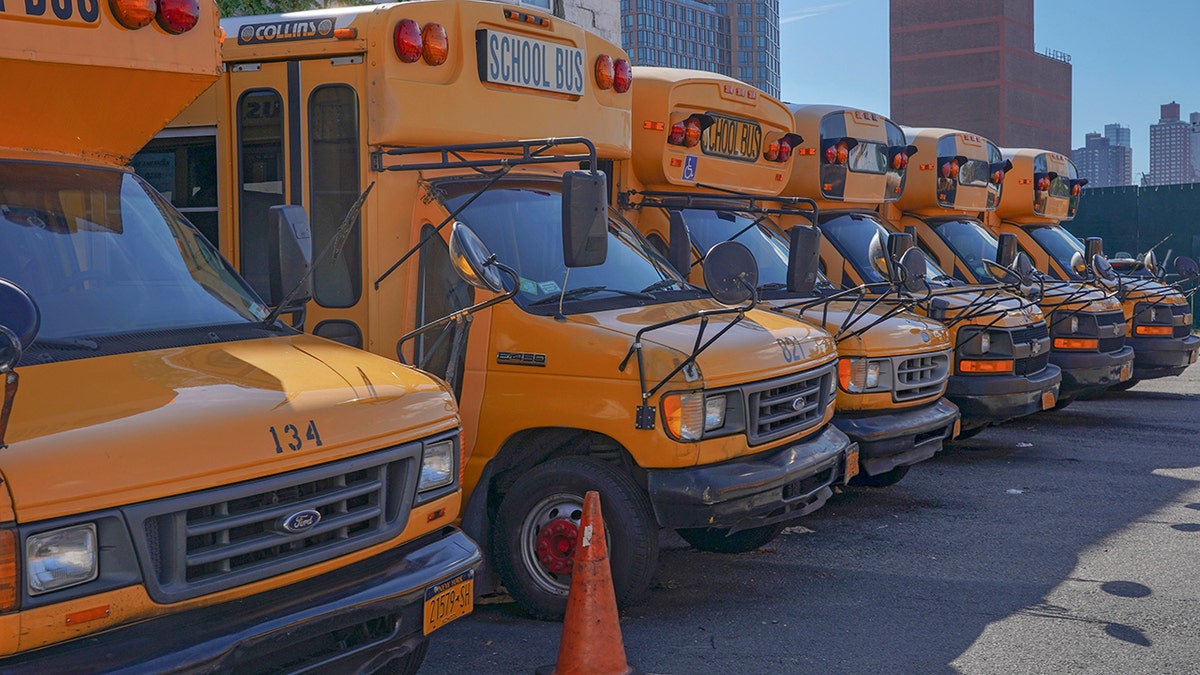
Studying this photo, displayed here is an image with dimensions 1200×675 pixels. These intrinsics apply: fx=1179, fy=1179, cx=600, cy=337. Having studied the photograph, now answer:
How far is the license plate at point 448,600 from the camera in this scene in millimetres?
3947

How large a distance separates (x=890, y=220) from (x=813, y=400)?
6651mm

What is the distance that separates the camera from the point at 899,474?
27.4 ft

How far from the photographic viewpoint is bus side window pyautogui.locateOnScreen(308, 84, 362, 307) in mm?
5941

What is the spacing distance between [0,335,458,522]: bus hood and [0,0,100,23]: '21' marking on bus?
1.31 m

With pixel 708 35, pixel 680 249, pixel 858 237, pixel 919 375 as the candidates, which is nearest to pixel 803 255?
pixel 680 249

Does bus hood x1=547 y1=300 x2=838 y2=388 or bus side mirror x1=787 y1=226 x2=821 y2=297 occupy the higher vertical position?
bus side mirror x1=787 y1=226 x2=821 y2=297

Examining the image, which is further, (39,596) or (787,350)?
(787,350)

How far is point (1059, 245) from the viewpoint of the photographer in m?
14.4

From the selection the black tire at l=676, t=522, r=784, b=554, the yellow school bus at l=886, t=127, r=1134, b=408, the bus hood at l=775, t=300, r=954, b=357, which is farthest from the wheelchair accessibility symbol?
the yellow school bus at l=886, t=127, r=1134, b=408

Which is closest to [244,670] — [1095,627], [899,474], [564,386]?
[564,386]

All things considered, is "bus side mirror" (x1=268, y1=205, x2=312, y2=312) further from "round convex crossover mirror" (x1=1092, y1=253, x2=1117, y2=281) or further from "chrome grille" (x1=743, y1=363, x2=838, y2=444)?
"round convex crossover mirror" (x1=1092, y1=253, x2=1117, y2=281)

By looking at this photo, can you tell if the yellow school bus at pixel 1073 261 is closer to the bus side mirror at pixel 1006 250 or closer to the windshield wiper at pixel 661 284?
the bus side mirror at pixel 1006 250

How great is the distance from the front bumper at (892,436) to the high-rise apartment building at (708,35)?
5602 inches

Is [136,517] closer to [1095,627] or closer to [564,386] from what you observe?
[564,386]
